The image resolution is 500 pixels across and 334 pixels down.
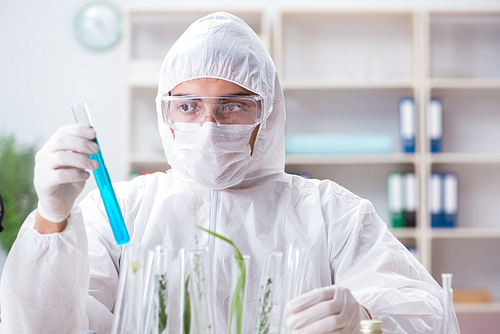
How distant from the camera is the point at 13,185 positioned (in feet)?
9.23

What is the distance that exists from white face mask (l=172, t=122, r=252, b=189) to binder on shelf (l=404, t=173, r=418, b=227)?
1764mm

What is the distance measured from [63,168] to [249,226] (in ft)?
1.80

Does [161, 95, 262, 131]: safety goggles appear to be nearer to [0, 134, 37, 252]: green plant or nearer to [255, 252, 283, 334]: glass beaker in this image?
[255, 252, 283, 334]: glass beaker

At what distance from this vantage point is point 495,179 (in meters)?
3.14

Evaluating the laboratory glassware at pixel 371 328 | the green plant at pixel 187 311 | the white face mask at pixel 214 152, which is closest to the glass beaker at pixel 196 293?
the green plant at pixel 187 311

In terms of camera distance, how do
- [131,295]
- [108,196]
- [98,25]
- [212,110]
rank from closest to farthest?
[131,295], [108,196], [212,110], [98,25]

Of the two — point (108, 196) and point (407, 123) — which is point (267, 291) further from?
point (407, 123)

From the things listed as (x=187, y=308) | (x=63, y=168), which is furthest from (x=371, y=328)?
(x=63, y=168)

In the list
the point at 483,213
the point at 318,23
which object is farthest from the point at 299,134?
the point at 483,213

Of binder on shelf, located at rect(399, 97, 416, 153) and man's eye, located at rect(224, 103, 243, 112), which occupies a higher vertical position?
binder on shelf, located at rect(399, 97, 416, 153)

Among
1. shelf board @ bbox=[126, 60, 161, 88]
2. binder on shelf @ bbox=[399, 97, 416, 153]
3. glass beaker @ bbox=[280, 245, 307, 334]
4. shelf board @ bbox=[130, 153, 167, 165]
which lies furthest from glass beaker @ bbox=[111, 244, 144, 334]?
binder on shelf @ bbox=[399, 97, 416, 153]

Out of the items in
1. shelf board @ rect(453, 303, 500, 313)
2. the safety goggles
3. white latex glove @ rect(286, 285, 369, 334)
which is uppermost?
the safety goggles

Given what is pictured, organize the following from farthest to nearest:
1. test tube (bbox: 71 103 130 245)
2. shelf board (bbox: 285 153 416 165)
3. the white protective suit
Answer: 1. shelf board (bbox: 285 153 416 165)
2. the white protective suit
3. test tube (bbox: 71 103 130 245)

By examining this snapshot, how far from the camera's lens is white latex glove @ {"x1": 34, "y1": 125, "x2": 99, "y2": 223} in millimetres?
881
